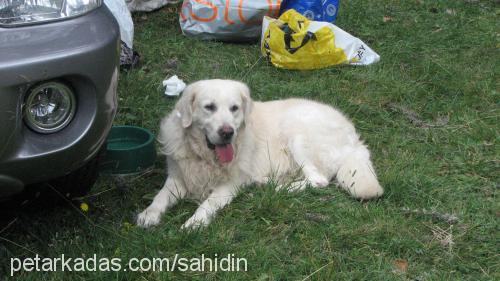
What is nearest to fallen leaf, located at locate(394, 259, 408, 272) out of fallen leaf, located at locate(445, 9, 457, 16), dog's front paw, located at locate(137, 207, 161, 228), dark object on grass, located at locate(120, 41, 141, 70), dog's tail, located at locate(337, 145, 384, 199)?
dog's tail, located at locate(337, 145, 384, 199)

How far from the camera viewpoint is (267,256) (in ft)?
8.68

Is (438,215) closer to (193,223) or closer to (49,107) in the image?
(193,223)

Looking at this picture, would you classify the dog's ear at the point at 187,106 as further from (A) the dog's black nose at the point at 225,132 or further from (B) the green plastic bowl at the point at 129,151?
(B) the green plastic bowl at the point at 129,151

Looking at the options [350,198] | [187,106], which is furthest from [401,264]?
[187,106]

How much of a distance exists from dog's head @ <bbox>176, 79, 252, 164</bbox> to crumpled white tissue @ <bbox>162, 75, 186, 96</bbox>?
1.11m

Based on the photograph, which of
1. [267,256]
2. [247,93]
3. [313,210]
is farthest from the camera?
[247,93]

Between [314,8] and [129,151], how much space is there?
10.0 ft

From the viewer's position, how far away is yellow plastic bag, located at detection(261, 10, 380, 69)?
5164 mm

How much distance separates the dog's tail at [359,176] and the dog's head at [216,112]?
2.30 ft

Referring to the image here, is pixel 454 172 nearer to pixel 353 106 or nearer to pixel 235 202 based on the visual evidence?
pixel 353 106

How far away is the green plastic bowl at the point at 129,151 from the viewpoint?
340cm

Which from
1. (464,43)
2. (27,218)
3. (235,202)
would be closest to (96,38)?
(27,218)

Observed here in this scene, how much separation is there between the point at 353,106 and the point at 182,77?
146 centimetres

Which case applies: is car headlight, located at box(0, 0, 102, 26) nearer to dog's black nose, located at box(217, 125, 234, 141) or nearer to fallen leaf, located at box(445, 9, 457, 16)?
dog's black nose, located at box(217, 125, 234, 141)
